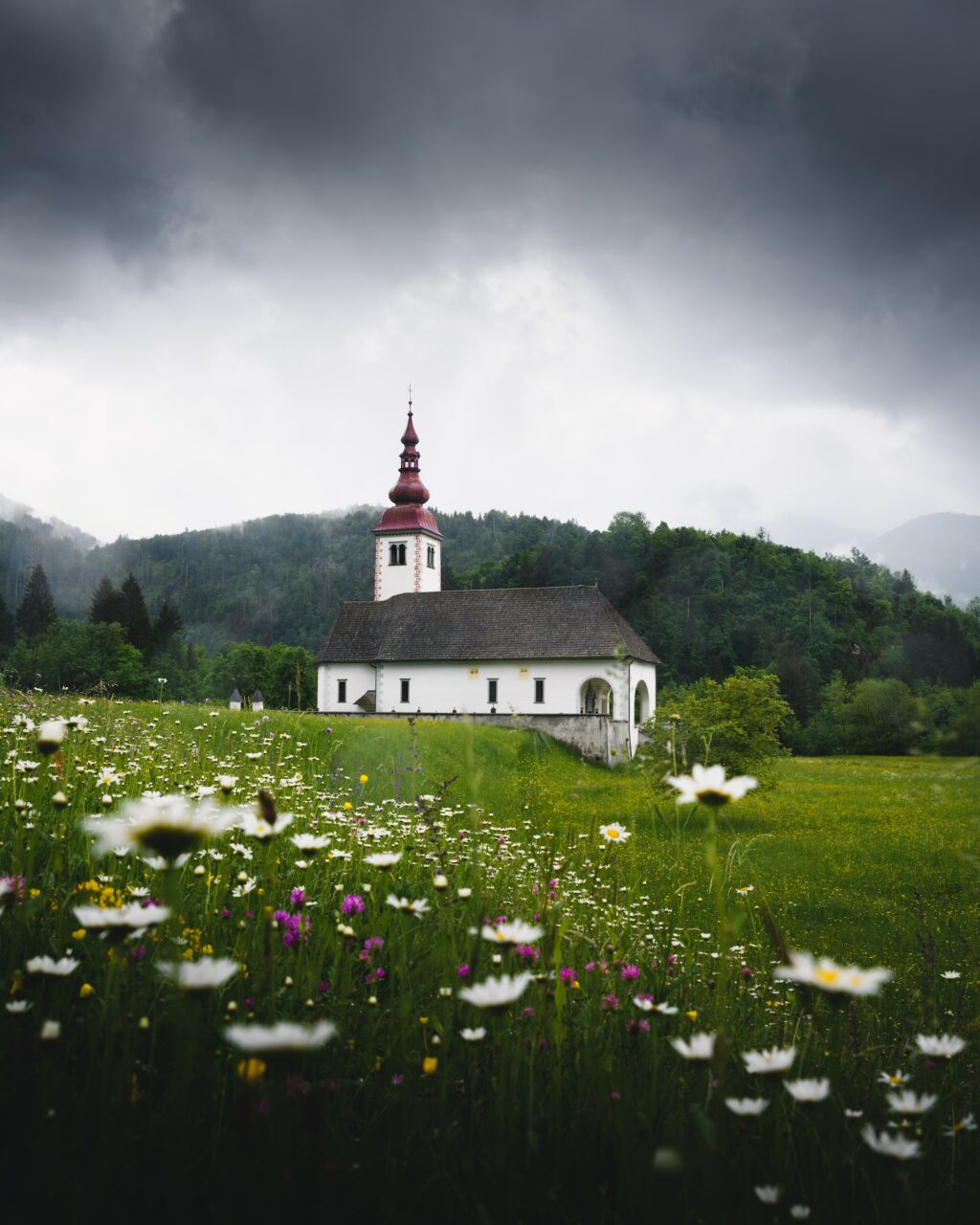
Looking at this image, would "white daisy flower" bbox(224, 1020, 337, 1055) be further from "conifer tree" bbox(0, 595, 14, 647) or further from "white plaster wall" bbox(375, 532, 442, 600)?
"conifer tree" bbox(0, 595, 14, 647)

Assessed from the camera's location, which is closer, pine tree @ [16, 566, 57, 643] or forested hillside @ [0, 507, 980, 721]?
forested hillside @ [0, 507, 980, 721]

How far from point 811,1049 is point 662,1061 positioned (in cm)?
64

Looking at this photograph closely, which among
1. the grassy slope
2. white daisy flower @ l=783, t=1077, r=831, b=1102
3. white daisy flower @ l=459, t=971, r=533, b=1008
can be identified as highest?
white daisy flower @ l=459, t=971, r=533, b=1008

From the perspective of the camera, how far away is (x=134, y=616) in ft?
232

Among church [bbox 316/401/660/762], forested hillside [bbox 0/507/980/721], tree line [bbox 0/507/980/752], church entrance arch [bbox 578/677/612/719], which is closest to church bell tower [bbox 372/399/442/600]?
church [bbox 316/401/660/762]

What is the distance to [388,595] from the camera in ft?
164

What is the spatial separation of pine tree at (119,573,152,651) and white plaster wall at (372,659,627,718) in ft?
121

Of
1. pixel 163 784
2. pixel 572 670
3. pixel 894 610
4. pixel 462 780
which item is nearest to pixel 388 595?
pixel 572 670

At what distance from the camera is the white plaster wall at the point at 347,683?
138 ft

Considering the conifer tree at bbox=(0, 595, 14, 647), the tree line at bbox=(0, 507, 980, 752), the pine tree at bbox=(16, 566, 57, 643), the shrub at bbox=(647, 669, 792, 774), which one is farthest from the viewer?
the pine tree at bbox=(16, 566, 57, 643)

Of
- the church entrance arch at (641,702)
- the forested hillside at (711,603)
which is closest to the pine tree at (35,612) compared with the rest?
the forested hillside at (711,603)

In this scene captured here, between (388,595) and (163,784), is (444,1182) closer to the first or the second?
(163,784)

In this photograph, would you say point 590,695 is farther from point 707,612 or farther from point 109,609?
point 109,609

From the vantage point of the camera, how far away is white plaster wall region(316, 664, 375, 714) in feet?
138
